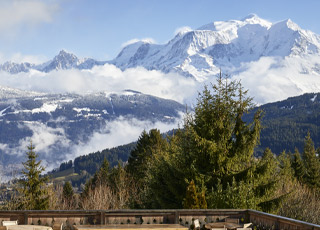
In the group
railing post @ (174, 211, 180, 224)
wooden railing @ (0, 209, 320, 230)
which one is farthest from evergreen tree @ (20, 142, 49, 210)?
railing post @ (174, 211, 180, 224)

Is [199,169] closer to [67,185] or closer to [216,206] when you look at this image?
[216,206]

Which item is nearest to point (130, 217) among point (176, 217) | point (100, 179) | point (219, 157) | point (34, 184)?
point (176, 217)

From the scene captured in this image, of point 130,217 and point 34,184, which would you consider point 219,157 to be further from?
point 34,184

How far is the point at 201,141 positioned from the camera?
2159 centimetres

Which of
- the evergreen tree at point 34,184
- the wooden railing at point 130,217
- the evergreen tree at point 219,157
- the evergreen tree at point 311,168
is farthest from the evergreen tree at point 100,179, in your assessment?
the wooden railing at point 130,217

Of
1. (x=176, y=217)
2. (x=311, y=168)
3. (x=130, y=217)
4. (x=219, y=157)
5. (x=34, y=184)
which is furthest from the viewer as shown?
(x=311, y=168)

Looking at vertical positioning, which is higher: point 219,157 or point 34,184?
point 219,157

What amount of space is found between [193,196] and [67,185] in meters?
77.2

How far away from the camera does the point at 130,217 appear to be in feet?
39.6

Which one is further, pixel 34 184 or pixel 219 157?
pixel 34 184

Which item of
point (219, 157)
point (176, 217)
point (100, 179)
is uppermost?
point (100, 179)

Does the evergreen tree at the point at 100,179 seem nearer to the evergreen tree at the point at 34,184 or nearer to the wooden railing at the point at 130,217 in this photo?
the evergreen tree at the point at 34,184

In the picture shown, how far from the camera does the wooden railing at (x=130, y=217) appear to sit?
11.8 m

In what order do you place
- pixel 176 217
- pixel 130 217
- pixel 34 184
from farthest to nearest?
pixel 34 184, pixel 176 217, pixel 130 217
